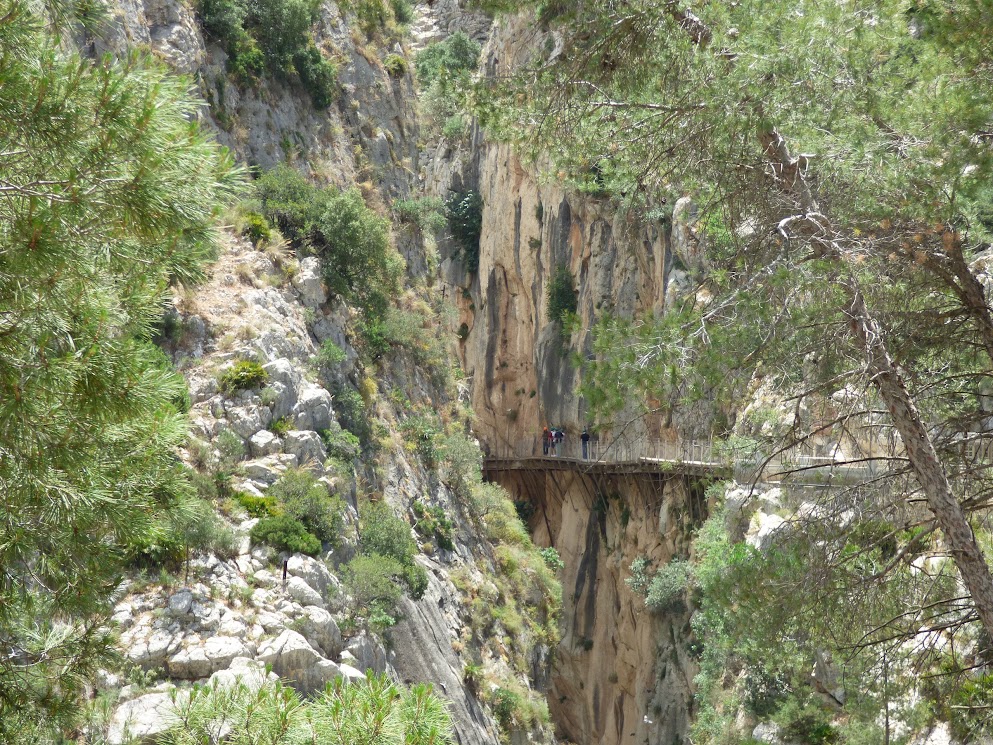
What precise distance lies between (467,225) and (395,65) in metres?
12.5

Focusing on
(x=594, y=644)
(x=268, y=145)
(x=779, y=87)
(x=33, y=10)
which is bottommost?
(x=594, y=644)

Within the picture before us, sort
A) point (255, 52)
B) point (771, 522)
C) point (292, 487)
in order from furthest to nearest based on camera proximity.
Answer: point (255, 52)
point (771, 522)
point (292, 487)

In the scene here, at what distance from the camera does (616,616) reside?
26.4 meters

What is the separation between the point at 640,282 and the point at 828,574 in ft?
64.9

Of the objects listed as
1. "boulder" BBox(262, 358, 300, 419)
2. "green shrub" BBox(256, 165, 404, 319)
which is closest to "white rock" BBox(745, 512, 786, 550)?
"boulder" BBox(262, 358, 300, 419)

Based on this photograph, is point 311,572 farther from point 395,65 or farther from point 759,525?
point 395,65

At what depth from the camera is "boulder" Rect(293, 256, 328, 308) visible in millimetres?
14688

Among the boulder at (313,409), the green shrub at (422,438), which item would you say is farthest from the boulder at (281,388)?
the green shrub at (422,438)

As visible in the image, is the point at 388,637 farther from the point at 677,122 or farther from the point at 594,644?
the point at 594,644

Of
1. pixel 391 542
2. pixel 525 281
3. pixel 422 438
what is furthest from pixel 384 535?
pixel 525 281

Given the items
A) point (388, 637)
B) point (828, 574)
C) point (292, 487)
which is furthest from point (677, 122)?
point (388, 637)

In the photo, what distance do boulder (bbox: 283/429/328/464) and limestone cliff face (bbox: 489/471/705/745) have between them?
12806 mm

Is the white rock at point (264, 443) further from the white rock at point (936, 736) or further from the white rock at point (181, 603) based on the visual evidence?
the white rock at point (936, 736)

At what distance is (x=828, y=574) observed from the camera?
719cm
